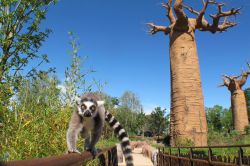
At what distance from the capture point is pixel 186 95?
1053 inches

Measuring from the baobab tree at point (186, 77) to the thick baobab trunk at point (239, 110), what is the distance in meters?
21.2

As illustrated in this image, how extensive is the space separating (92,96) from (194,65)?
2298 cm

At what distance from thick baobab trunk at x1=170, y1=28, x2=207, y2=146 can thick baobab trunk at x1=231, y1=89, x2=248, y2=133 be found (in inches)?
851

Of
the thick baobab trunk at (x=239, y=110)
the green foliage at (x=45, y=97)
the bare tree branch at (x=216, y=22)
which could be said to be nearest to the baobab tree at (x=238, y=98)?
the thick baobab trunk at (x=239, y=110)

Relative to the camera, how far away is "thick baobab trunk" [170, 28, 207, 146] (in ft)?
87.8

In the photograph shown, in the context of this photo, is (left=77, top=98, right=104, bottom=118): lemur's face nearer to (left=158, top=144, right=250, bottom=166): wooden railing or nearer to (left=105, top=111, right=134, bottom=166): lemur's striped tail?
(left=105, top=111, right=134, bottom=166): lemur's striped tail

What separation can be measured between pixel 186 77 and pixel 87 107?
887 inches

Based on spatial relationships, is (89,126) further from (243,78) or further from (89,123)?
(243,78)

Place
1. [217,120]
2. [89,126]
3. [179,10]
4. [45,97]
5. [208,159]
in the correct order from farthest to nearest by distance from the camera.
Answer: [217,120] < [179,10] < [208,159] < [45,97] < [89,126]

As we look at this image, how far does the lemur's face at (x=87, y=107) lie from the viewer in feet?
15.8

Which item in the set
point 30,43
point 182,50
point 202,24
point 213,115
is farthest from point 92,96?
point 213,115

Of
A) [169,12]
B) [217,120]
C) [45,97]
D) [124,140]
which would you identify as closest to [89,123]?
[124,140]

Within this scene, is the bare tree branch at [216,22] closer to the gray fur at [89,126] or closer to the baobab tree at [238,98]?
the baobab tree at [238,98]

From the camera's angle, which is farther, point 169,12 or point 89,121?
point 169,12
